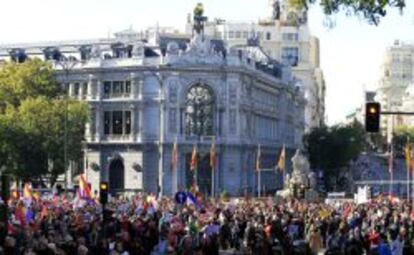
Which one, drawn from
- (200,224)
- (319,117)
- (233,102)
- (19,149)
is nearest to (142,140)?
(233,102)

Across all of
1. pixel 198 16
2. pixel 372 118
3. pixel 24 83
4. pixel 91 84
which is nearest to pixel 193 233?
pixel 372 118

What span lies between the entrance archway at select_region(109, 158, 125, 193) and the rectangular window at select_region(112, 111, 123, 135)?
2.57 metres

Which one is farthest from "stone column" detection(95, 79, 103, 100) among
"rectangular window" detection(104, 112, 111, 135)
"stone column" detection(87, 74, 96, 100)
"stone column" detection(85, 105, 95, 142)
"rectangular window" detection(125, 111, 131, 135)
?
"rectangular window" detection(125, 111, 131, 135)

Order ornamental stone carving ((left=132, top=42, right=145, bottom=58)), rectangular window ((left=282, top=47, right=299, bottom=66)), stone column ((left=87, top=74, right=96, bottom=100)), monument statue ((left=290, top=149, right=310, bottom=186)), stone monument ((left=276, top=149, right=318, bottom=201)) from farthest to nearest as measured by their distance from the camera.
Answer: rectangular window ((left=282, top=47, right=299, bottom=66)) → stone column ((left=87, top=74, right=96, bottom=100)) → ornamental stone carving ((left=132, top=42, right=145, bottom=58)) → monument statue ((left=290, top=149, right=310, bottom=186)) → stone monument ((left=276, top=149, right=318, bottom=201))

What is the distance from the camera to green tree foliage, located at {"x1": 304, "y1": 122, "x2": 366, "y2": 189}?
115m

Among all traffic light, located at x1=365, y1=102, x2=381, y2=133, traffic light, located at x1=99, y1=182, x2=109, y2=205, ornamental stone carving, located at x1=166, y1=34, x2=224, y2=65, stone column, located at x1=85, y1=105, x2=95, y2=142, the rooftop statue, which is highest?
the rooftop statue

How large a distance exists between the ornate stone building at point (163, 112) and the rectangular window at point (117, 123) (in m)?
0.09

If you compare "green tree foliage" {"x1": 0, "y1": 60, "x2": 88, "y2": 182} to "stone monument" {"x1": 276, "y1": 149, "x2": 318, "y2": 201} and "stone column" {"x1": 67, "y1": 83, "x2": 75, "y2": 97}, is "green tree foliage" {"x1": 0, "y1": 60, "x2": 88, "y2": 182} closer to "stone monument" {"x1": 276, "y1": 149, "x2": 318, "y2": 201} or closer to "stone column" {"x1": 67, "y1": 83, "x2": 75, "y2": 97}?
"stone column" {"x1": 67, "y1": 83, "x2": 75, "y2": 97}

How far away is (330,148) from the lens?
11525 centimetres

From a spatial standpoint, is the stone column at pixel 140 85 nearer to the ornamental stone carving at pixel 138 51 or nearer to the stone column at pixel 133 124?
the stone column at pixel 133 124

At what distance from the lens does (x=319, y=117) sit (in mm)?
188500

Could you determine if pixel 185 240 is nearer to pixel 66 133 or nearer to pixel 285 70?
pixel 66 133

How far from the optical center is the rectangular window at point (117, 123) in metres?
97.2

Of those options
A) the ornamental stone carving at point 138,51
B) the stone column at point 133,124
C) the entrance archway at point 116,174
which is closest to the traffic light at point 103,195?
the stone column at point 133,124
